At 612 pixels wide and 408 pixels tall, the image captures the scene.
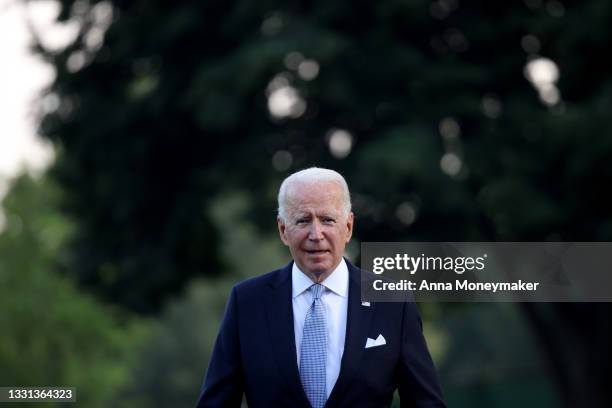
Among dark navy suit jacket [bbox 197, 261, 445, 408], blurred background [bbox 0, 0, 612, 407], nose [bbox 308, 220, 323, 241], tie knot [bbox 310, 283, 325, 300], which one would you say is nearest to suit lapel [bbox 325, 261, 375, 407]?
dark navy suit jacket [bbox 197, 261, 445, 408]

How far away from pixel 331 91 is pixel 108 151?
169 inches

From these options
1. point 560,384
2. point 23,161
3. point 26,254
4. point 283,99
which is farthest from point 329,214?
point 23,161

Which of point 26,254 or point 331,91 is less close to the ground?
point 26,254

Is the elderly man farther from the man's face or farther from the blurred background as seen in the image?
the blurred background

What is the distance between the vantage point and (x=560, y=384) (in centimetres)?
1961

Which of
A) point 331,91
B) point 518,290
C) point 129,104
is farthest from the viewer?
point 129,104

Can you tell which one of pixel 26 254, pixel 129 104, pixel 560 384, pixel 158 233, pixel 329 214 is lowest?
pixel 329 214

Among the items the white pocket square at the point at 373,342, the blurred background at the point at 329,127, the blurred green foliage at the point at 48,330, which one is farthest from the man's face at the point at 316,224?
the blurred green foliage at the point at 48,330

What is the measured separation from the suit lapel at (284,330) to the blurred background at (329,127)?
10914 mm

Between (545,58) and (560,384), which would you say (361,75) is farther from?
(560,384)

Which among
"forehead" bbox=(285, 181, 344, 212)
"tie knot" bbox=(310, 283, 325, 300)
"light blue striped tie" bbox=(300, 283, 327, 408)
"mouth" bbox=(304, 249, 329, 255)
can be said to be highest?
"forehead" bbox=(285, 181, 344, 212)

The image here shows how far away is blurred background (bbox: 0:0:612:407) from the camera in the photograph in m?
16.0

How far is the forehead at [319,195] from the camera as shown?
431cm

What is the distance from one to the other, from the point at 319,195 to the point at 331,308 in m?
0.45
